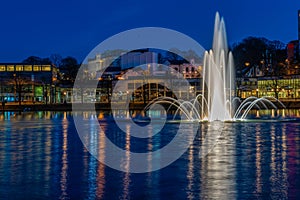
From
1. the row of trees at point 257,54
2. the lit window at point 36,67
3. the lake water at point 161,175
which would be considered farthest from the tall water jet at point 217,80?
the lit window at point 36,67

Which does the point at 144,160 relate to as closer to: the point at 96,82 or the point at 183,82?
the point at 183,82

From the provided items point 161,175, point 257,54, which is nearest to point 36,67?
point 257,54

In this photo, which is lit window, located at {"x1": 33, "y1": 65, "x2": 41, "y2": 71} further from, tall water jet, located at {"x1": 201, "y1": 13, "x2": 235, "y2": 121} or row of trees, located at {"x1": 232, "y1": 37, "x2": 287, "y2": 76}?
tall water jet, located at {"x1": 201, "y1": 13, "x2": 235, "y2": 121}

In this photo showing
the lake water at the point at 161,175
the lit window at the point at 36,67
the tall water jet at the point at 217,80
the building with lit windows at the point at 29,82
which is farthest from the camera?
the lit window at the point at 36,67

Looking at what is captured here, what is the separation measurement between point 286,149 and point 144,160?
5.96 metres

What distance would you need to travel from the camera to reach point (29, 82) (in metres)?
Answer: 143

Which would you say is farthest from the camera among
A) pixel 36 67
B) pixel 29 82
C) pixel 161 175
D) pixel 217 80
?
pixel 36 67

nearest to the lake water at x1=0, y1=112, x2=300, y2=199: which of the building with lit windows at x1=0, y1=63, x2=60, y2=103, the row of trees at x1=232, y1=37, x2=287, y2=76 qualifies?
the building with lit windows at x1=0, y1=63, x2=60, y2=103

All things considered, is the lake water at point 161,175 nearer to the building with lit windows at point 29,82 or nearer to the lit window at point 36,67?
the building with lit windows at point 29,82

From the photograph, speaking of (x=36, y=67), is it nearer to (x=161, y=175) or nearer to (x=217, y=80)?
(x=217, y=80)

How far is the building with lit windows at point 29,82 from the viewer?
140m

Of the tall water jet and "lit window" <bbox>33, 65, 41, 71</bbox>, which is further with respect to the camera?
"lit window" <bbox>33, 65, 41, 71</bbox>

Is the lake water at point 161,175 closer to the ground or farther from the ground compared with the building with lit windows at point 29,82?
closer to the ground

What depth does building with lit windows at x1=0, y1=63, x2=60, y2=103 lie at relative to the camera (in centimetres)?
14038
